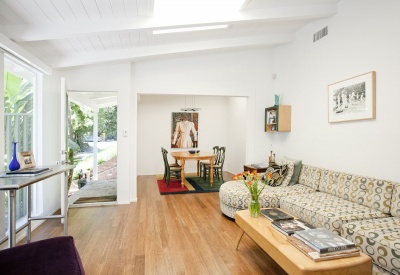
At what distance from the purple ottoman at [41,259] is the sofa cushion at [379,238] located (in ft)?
6.93

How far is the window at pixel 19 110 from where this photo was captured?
8.61 feet

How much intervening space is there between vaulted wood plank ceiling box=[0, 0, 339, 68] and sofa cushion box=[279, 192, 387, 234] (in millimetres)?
2429

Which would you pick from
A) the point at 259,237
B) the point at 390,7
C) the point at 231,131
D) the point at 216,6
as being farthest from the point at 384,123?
the point at 231,131

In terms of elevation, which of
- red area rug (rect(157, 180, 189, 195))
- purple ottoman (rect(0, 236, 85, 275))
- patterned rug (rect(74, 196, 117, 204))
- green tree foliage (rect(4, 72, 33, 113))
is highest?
green tree foliage (rect(4, 72, 33, 113))

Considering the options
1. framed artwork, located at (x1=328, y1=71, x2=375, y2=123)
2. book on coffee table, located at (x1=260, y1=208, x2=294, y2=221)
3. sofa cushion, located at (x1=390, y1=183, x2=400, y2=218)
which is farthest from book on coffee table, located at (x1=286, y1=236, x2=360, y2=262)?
framed artwork, located at (x1=328, y1=71, x2=375, y2=123)

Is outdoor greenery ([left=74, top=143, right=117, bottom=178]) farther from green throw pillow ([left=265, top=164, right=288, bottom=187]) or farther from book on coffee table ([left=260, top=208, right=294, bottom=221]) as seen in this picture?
book on coffee table ([left=260, top=208, right=294, bottom=221])

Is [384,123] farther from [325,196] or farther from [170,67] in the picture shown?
[170,67]

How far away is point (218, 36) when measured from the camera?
12.2ft

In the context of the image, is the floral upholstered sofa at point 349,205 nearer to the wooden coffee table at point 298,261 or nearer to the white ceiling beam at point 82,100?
the wooden coffee table at point 298,261

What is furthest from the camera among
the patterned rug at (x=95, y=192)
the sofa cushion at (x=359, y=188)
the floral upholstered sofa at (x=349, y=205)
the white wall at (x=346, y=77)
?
the patterned rug at (x=95, y=192)

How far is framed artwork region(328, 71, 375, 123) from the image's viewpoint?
2.68 metres

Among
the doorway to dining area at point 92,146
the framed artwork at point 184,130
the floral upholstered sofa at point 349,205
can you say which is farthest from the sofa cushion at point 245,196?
the framed artwork at point 184,130

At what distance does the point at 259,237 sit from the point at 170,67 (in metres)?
3.43

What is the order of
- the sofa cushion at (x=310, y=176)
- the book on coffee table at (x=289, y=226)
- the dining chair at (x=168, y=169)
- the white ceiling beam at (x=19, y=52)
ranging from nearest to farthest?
the book on coffee table at (x=289, y=226), the white ceiling beam at (x=19, y=52), the sofa cushion at (x=310, y=176), the dining chair at (x=168, y=169)
